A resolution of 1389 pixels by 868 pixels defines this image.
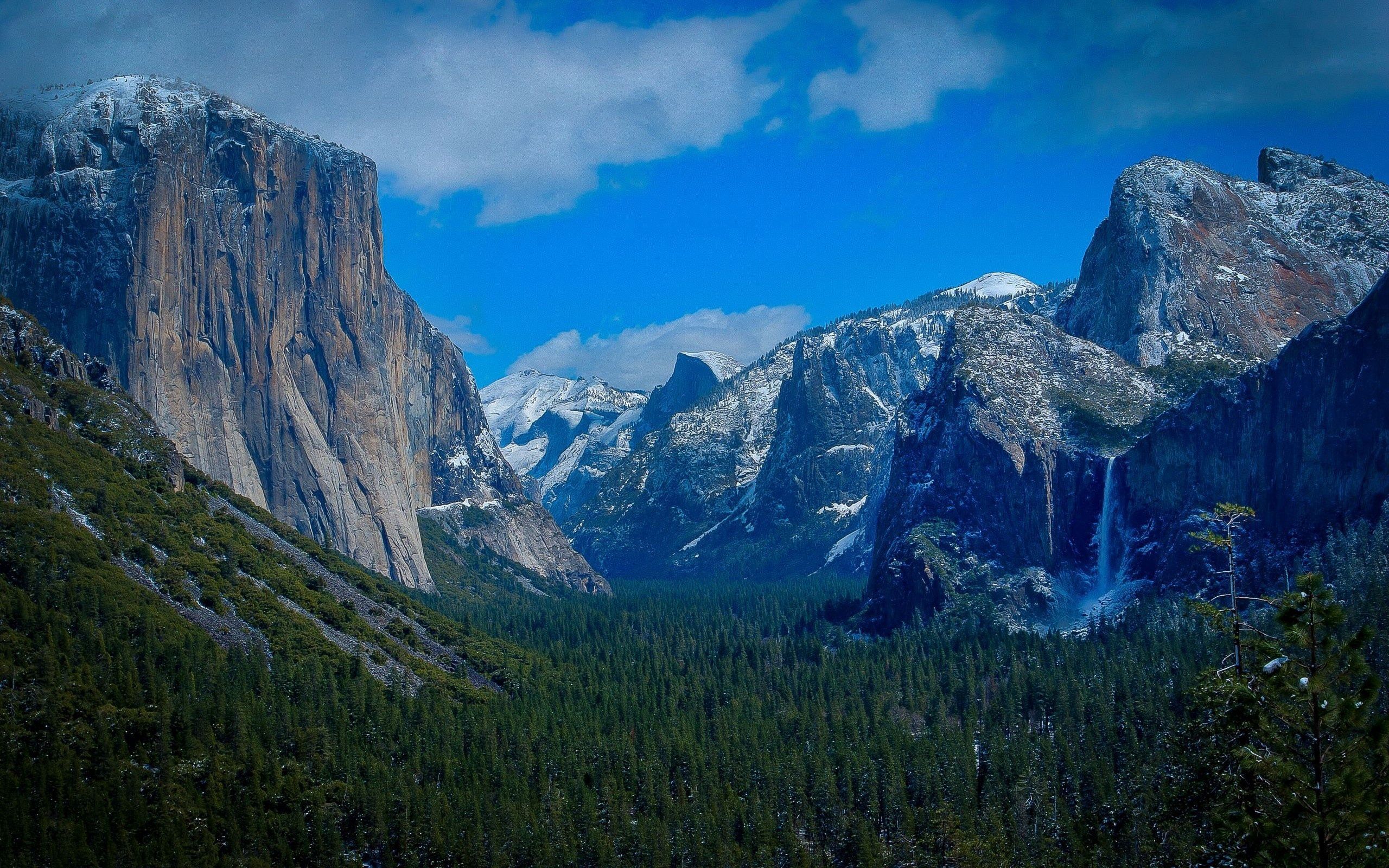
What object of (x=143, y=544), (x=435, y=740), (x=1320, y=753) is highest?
(x=143, y=544)

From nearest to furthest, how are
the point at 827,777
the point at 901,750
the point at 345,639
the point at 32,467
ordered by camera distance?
the point at 827,777
the point at 901,750
the point at 32,467
the point at 345,639

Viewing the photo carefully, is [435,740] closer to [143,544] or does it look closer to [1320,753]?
[143,544]

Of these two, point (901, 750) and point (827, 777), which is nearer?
point (827, 777)

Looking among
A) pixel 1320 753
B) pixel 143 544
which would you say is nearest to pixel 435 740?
A: pixel 143 544

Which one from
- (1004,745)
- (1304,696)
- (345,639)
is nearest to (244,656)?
(345,639)

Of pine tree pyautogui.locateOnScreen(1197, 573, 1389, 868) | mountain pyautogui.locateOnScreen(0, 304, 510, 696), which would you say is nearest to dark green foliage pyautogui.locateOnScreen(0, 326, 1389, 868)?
mountain pyautogui.locateOnScreen(0, 304, 510, 696)

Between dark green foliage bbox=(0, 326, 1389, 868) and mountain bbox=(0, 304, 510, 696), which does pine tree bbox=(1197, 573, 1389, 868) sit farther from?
mountain bbox=(0, 304, 510, 696)

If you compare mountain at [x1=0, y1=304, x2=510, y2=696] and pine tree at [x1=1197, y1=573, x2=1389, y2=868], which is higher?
mountain at [x1=0, y1=304, x2=510, y2=696]

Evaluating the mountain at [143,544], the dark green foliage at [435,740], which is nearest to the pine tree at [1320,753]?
the dark green foliage at [435,740]

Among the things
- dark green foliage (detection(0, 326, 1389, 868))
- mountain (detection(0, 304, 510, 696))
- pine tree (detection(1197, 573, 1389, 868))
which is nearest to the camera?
pine tree (detection(1197, 573, 1389, 868))

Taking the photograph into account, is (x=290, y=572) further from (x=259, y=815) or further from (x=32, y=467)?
(x=259, y=815)

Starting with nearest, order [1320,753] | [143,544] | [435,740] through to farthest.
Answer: [1320,753], [435,740], [143,544]
